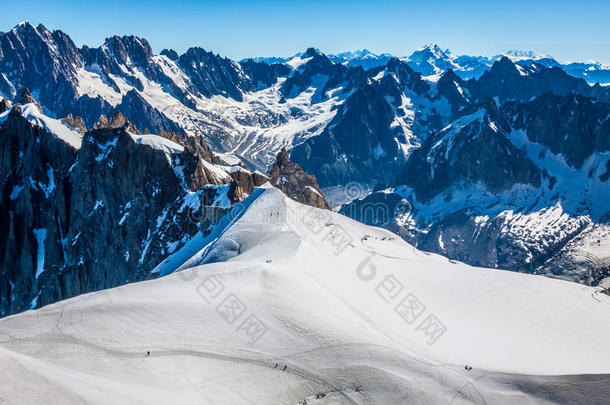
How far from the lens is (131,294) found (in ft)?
128

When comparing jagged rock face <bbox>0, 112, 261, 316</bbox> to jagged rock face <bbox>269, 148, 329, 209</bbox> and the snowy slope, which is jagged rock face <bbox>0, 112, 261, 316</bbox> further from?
the snowy slope

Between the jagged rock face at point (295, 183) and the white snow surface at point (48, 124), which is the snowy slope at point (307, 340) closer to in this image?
the jagged rock face at point (295, 183)

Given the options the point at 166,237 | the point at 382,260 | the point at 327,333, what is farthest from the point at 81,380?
the point at 166,237

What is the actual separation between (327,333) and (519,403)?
46.3 ft

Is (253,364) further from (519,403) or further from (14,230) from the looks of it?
(14,230)

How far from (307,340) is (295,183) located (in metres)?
119

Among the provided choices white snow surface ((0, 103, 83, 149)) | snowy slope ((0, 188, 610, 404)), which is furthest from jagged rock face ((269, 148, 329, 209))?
snowy slope ((0, 188, 610, 404))

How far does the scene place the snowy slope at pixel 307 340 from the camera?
2892 cm

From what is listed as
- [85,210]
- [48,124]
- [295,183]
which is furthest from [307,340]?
[48,124]

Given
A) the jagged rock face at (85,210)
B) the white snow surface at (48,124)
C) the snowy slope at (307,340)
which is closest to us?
Result: the snowy slope at (307,340)

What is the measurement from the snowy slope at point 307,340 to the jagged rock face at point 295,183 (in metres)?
94.2

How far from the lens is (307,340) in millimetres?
34062

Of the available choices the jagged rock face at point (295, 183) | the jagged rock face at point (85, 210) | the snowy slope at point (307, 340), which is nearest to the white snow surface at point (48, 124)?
the jagged rock face at point (85, 210)

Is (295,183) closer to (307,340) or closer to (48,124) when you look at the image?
(48,124)
